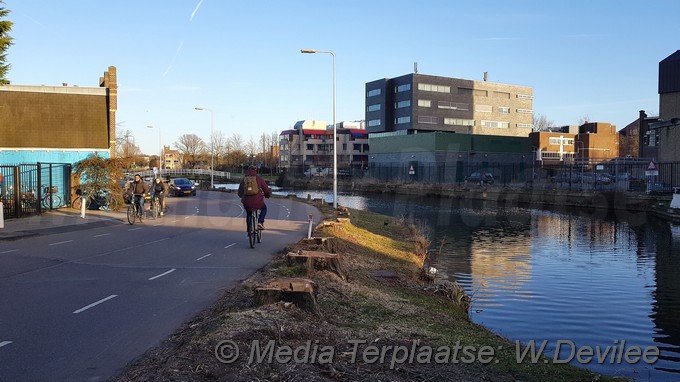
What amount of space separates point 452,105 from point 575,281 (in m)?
91.8

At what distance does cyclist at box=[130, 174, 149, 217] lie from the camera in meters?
24.3

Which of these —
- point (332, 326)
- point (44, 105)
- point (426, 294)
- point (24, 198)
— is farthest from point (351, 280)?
point (44, 105)

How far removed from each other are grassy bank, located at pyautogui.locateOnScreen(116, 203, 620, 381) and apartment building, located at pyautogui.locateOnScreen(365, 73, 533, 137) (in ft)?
305

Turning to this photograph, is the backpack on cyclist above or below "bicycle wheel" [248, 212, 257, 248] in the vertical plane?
above

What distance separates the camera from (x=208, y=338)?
6.36 metres

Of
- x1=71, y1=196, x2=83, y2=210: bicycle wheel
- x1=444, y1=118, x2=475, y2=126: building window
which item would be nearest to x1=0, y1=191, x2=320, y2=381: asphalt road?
x1=71, y1=196, x2=83, y2=210: bicycle wheel

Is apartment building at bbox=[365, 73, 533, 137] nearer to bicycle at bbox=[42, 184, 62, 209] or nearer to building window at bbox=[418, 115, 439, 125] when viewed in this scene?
building window at bbox=[418, 115, 439, 125]

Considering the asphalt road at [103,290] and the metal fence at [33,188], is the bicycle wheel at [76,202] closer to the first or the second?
the metal fence at [33,188]

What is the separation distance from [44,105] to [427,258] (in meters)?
26.4

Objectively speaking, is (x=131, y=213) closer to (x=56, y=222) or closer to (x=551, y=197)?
(x=56, y=222)

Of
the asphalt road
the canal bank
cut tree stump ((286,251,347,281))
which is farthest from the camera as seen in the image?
the canal bank

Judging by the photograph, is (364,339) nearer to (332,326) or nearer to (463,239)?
(332,326)

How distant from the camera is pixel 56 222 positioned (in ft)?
79.9

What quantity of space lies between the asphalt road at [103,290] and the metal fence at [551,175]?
111 ft
